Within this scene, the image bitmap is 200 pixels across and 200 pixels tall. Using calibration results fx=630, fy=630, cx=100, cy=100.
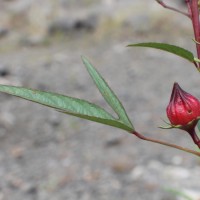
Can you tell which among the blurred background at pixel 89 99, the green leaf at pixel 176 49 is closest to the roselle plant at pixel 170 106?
the green leaf at pixel 176 49

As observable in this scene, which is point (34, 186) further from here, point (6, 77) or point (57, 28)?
point (57, 28)

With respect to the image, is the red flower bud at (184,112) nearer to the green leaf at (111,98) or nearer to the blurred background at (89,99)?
the green leaf at (111,98)

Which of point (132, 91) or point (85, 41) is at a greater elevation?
point (132, 91)

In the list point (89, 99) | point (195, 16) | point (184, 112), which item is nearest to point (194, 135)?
point (184, 112)

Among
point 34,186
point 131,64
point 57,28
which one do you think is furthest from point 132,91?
point 57,28

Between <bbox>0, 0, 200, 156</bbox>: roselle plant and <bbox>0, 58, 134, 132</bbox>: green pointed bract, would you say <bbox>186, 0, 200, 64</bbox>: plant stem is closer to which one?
<bbox>0, 0, 200, 156</bbox>: roselle plant

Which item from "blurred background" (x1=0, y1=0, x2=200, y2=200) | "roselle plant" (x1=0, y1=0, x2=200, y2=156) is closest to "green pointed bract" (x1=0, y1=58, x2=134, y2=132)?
"roselle plant" (x1=0, y1=0, x2=200, y2=156)
